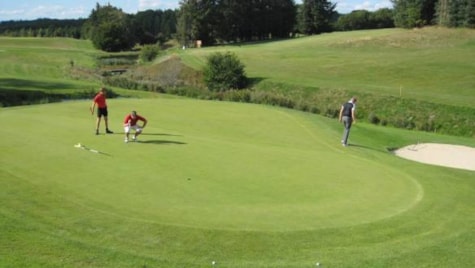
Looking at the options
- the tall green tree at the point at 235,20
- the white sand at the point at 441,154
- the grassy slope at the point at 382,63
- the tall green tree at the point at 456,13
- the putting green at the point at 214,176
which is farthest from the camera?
the tall green tree at the point at 235,20

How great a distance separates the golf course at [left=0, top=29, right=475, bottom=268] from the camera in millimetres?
10320

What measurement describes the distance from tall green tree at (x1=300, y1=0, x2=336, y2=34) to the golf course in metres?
99.6

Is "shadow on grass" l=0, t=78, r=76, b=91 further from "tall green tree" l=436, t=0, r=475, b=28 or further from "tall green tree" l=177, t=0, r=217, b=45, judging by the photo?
"tall green tree" l=177, t=0, r=217, b=45

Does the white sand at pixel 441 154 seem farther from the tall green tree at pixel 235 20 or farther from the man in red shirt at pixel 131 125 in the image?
the tall green tree at pixel 235 20

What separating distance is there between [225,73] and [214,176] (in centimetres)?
4402

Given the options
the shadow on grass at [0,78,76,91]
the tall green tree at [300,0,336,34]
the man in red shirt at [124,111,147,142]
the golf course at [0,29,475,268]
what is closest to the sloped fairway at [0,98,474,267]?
the golf course at [0,29,475,268]

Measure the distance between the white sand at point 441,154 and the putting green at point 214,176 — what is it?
3144 mm

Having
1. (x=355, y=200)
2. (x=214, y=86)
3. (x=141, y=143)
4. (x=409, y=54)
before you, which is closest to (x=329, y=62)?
(x=409, y=54)

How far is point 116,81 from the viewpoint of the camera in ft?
195

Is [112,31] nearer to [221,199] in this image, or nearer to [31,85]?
[31,85]

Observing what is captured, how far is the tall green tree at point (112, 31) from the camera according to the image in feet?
425

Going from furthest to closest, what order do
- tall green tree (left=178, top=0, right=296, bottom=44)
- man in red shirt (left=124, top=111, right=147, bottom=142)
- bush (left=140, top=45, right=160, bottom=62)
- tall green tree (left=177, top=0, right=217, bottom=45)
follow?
1. tall green tree (left=178, top=0, right=296, bottom=44)
2. tall green tree (left=177, top=0, right=217, bottom=45)
3. bush (left=140, top=45, right=160, bottom=62)
4. man in red shirt (left=124, top=111, right=147, bottom=142)

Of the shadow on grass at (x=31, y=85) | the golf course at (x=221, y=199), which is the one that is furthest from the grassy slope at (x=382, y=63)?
the golf course at (x=221, y=199)

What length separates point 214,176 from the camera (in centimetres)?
1481
